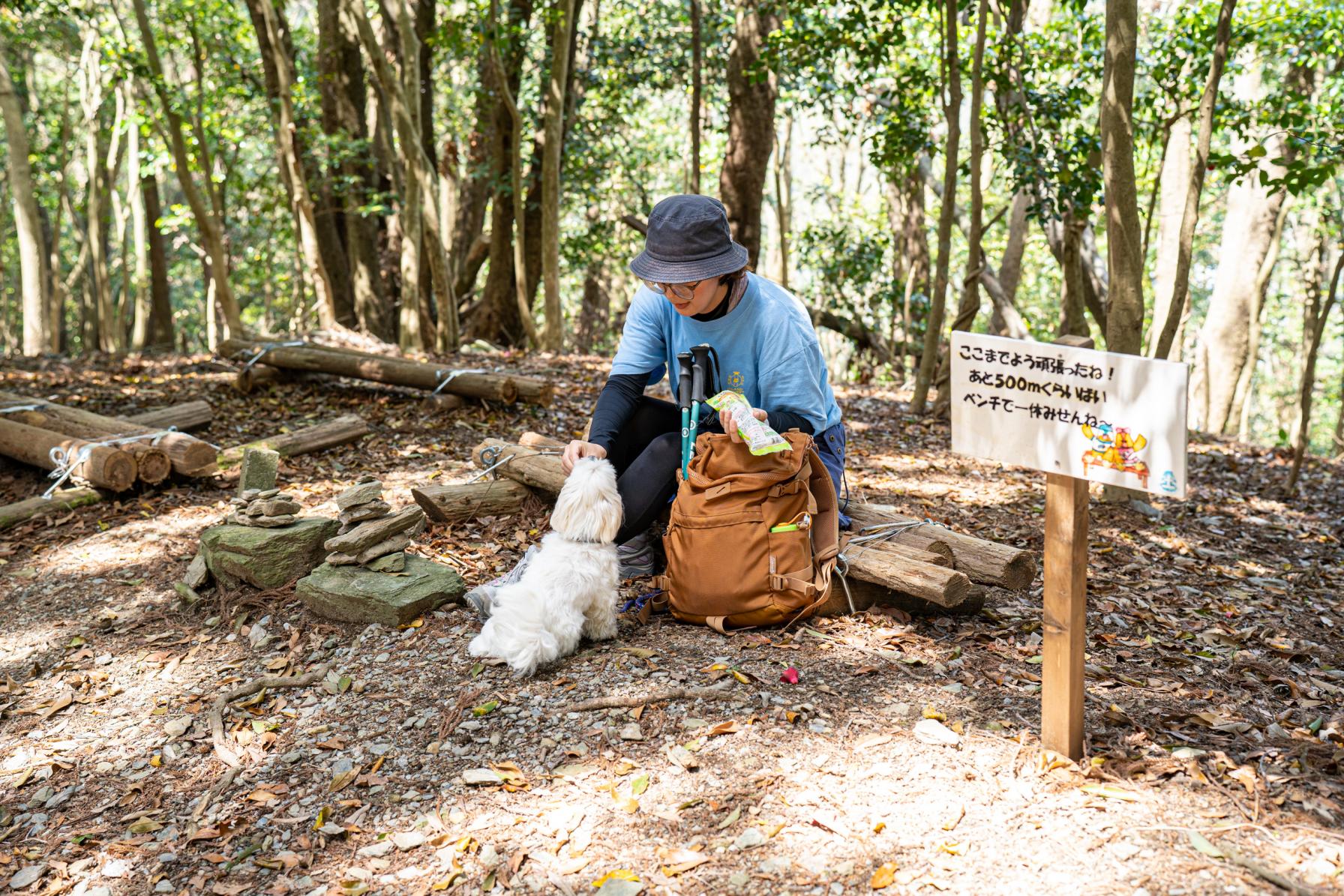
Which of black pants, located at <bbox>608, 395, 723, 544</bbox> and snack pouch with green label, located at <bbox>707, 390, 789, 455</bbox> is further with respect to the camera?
black pants, located at <bbox>608, 395, 723, 544</bbox>

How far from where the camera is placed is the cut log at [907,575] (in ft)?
11.0

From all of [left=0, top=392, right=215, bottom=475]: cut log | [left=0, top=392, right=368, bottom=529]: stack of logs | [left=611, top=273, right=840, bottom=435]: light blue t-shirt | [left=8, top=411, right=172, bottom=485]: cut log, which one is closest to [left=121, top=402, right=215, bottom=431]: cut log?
[left=0, top=392, right=368, bottom=529]: stack of logs

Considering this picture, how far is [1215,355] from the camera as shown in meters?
11.4

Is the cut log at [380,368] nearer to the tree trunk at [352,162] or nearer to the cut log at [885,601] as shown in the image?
the cut log at [885,601]

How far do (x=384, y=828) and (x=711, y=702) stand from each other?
3.41ft

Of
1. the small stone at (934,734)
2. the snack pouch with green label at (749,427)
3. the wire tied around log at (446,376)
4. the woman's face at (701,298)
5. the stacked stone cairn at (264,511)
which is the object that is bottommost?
the small stone at (934,734)

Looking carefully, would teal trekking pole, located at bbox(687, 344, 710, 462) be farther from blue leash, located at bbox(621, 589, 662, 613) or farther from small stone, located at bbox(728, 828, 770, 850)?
small stone, located at bbox(728, 828, 770, 850)

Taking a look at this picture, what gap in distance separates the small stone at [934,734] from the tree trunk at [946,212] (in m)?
5.57

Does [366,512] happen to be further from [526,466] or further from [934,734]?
[934,734]

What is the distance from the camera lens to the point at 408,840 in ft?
8.20

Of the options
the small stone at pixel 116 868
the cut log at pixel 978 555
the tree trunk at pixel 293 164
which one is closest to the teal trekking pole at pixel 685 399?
the cut log at pixel 978 555

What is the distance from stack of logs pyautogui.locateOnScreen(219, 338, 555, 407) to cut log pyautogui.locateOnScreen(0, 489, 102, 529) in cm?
206

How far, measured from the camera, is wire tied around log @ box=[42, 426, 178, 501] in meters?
5.19

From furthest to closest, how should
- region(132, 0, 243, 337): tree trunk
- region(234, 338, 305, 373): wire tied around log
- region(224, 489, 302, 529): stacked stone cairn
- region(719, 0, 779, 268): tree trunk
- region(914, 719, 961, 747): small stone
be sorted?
region(719, 0, 779, 268): tree trunk, region(132, 0, 243, 337): tree trunk, region(234, 338, 305, 373): wire tied around log, region(224, 489, 302, 529): stacked stone cairn, region(914, 719, 961, 747): small stone
